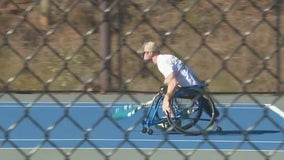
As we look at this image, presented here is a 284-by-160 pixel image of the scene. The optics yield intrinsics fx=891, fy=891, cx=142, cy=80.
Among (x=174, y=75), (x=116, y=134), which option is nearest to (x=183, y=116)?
(x=116, y=134)

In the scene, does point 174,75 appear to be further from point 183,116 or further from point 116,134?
point 116,134

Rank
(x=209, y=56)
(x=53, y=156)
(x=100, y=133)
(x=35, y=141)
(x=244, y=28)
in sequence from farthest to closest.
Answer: (x=244, y=28) → (x=209, y=56) → (x=100, y=133) → (x=35, y=141) → (x=53, y=156)

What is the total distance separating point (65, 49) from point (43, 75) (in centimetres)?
46

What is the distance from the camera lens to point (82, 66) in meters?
11.9

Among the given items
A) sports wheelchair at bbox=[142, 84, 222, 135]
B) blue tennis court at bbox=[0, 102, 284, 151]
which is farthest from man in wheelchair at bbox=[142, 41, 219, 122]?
blue tennis court at bbox=[0, 102, 284, 151]

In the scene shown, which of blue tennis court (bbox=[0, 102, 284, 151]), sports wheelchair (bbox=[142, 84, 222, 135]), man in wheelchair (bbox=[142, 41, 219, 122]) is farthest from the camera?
blue tennis court (bbox=[0, 102, 284, 151])

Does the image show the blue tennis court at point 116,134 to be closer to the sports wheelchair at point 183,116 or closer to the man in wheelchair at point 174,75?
the sports wheelchair at point 183,116

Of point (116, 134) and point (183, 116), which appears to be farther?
point (116, 134)

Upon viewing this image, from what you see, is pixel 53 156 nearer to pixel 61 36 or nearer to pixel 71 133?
pixel 71 133

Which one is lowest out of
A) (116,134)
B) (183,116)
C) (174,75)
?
(174,75)

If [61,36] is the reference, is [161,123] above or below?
below

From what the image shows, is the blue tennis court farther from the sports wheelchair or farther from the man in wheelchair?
the man in wheelchair

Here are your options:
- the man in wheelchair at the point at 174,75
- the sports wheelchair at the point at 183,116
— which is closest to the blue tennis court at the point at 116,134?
the sports wheelchair at the point at 183,116

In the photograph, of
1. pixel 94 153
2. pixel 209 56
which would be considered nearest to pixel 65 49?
pixel 209 56
